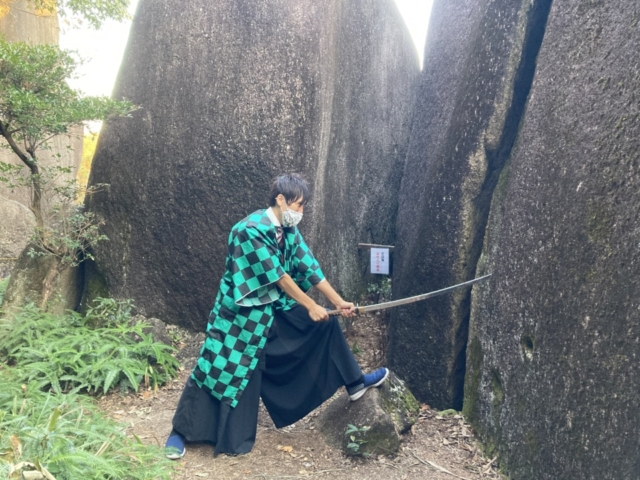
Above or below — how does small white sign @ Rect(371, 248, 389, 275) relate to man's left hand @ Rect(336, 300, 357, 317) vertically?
above

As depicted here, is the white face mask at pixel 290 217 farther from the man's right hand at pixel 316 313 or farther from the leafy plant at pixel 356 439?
the leafy plant at pixel 356 439

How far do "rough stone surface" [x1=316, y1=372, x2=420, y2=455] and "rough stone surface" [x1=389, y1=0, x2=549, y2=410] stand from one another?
685 millimetres

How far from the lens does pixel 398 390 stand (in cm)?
457

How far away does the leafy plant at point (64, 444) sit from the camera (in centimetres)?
299

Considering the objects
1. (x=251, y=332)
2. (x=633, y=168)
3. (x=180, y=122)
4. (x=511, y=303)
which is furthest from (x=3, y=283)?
(x=633, y=168)

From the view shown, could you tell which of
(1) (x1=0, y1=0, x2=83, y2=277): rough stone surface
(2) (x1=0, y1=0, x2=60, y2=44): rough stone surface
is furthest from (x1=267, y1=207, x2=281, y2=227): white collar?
(2) (x1=0, y1=0, x2=60, y2=44): rough stone surface

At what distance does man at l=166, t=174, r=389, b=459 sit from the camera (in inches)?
150

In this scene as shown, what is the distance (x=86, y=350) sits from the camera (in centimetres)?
505

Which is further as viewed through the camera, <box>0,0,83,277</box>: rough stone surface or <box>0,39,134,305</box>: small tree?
<box>0,0,83,277</box>: rough stone surface

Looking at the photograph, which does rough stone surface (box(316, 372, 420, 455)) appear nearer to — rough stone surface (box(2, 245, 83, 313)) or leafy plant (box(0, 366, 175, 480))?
leafy plant (box(0, 366, 175, 480))

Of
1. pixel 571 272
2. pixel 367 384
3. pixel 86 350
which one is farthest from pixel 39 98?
pixel 571 272

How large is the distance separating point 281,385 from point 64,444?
59.2 inches

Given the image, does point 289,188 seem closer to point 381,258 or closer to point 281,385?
point 281,385

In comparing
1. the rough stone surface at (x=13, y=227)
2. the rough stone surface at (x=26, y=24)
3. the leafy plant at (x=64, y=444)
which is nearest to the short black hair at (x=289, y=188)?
the leafy plant at (x=64, y=444)
